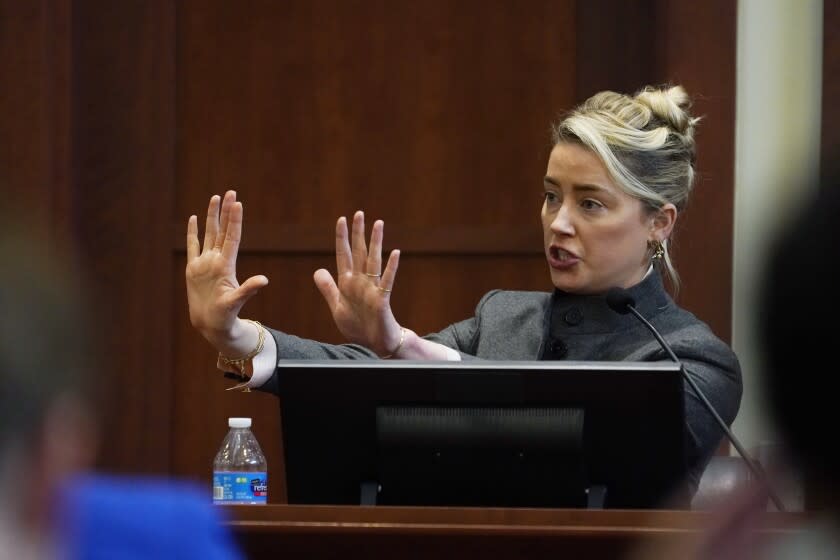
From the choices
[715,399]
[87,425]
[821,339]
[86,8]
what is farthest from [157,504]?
[86,8]

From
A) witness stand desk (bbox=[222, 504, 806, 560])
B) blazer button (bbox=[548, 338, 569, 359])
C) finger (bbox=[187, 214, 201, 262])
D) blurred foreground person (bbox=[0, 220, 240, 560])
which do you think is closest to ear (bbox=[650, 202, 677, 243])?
blazer button (bbox=[548, 338, 569, 359])

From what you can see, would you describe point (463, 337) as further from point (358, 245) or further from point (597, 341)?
point (358, 245)

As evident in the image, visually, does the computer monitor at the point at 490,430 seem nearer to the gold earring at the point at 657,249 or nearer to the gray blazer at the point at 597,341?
the gray blazer at the point at 597,341

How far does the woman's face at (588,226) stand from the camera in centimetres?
266

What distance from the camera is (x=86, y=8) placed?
3449 millimetres

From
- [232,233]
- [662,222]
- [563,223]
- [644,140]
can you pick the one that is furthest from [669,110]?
[232,233]

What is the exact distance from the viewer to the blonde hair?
2666mm

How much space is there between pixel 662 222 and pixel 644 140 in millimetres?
165

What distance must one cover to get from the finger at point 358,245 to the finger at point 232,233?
0.19 meters

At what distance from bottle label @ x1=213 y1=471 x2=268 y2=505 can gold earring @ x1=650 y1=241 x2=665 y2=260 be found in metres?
0.84

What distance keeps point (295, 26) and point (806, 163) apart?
1.24 meters

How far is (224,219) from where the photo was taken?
236cm

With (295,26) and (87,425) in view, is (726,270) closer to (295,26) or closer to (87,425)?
(295,26)

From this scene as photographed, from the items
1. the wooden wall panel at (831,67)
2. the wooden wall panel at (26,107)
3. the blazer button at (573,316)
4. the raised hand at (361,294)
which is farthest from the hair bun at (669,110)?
the wooden wall panel at (26,107)
